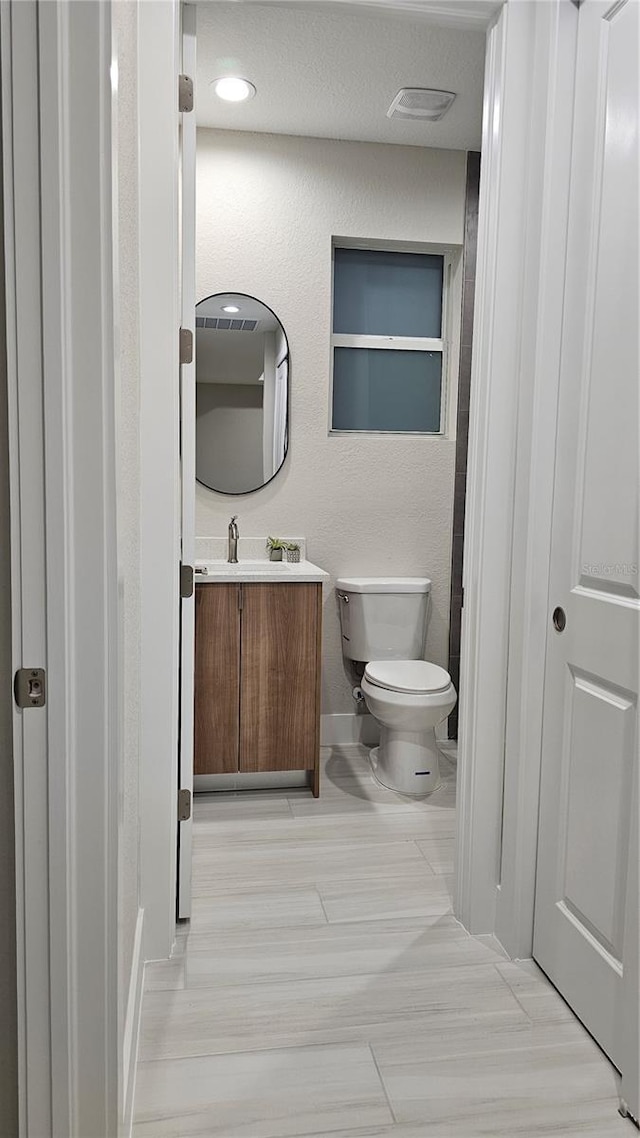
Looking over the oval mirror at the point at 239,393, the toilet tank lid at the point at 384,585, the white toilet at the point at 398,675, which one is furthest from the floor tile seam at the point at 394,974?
the oval mirror at the point at 239,393

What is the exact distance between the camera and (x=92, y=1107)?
110 centimetres

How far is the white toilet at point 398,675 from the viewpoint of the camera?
2865 millimetres

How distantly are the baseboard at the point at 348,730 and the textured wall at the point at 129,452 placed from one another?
5.78ft

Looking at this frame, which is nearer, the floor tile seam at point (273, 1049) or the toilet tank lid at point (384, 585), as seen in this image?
the floor tile seam at point (273, 1049)

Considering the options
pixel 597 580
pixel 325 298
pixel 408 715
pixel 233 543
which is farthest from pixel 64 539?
pixel 325 298

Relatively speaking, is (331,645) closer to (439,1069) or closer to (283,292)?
(283,292)

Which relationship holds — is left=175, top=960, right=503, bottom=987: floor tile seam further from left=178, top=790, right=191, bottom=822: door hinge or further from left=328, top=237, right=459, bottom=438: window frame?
left=328, top=237, right=459, bottom=438: window frame

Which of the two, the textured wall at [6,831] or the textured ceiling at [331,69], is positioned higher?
the textured ceiling at [331,69]

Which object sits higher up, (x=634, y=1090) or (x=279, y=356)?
(x=279, y=356)

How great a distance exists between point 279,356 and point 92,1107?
278 centimetres

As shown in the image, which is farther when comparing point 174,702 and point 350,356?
point 350,356

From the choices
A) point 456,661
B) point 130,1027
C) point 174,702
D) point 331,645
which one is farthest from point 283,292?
point 130,1027

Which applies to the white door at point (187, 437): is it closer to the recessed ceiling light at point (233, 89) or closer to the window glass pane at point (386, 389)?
the recessed ceiling light at point (233, 89)

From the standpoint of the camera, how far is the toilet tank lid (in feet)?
10.7
